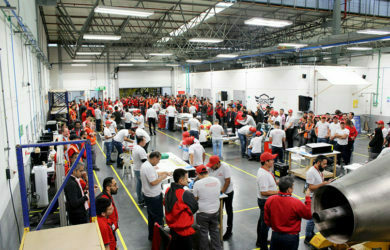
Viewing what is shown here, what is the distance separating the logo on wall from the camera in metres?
18.5

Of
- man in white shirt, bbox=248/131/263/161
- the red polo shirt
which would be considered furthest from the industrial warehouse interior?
man in white shirt, bbox=248/131/263/161

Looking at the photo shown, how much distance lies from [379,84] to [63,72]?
84.1 ft

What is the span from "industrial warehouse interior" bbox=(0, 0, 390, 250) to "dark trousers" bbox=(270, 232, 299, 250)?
14 mm

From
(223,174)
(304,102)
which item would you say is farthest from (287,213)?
(304,102)

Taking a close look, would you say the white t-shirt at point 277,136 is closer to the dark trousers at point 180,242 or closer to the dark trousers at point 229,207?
the dark trousers at point 229,207

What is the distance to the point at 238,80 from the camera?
2200cm

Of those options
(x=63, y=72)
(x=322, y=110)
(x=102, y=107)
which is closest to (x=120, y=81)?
(x=63, y=72)

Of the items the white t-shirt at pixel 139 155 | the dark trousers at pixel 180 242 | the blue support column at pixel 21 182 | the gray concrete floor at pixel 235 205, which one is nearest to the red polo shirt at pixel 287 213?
the dark trousers at pixel 180 242

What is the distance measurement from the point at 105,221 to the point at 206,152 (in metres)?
9.04

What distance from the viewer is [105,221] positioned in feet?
12.8

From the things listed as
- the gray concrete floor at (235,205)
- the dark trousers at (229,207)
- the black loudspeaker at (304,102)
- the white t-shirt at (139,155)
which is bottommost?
the gray concrete floor at (235,205)

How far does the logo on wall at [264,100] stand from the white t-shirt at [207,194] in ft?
47.9

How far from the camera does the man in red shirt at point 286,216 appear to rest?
3.80m

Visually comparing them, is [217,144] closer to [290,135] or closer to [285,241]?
[290,135]
